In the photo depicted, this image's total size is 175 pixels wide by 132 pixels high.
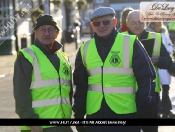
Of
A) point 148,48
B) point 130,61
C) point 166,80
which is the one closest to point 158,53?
point 148,48

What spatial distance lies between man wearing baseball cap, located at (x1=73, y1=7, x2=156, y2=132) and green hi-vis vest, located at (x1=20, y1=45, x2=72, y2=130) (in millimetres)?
118

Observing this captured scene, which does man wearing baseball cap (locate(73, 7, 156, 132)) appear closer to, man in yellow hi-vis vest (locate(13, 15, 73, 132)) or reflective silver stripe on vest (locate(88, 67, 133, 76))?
reflective silver stripe on vest (locate(88, 67, 133, 76))

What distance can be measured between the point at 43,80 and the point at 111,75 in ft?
1.60

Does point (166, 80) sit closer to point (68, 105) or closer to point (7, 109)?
point (7, 109)

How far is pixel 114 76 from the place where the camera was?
300cm

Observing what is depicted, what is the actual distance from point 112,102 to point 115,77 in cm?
19

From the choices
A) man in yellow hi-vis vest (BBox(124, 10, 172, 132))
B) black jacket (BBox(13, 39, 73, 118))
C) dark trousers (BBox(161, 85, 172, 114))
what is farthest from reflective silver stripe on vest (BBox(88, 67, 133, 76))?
dark trousers (BBox(161, 85, 172, 114))

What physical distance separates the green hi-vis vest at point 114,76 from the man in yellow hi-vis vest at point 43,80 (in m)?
0.20

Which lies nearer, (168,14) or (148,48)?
(168,14)

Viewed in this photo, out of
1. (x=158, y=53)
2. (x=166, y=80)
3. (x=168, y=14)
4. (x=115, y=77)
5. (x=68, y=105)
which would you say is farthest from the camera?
(x=166, y=80)

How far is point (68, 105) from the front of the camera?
3199 millimetres

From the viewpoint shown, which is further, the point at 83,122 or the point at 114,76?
the point at 83,122

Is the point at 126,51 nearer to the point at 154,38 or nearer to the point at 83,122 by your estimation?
the point at 83,122

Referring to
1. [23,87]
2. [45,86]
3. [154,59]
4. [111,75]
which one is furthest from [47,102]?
[154,59]
